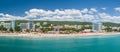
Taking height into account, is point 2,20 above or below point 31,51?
above

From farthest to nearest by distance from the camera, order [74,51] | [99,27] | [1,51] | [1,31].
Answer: [99,27], [1,31], [74,51], [1,51]

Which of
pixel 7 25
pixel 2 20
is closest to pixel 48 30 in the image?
pixel 7 25

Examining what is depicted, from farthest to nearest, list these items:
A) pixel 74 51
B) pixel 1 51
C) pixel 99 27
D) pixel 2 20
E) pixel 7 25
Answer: pixel 2 20 < pixel 99 27 < pixel 7 25 < pixel 74 51 < pixel 1 51

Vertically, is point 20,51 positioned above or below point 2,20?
below

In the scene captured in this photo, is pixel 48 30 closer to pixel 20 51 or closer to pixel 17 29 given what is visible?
pixel 17 29

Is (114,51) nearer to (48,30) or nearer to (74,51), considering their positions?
(74,51)

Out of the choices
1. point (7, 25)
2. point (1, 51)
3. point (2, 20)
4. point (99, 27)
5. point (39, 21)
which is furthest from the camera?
point (39, 21)

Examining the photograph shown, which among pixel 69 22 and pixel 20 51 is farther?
pixel 69 22

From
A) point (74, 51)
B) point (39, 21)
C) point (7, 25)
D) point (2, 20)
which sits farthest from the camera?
point (39, 21)

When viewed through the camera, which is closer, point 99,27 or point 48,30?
point 48,30

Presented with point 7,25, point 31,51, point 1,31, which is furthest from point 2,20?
point 31,51
